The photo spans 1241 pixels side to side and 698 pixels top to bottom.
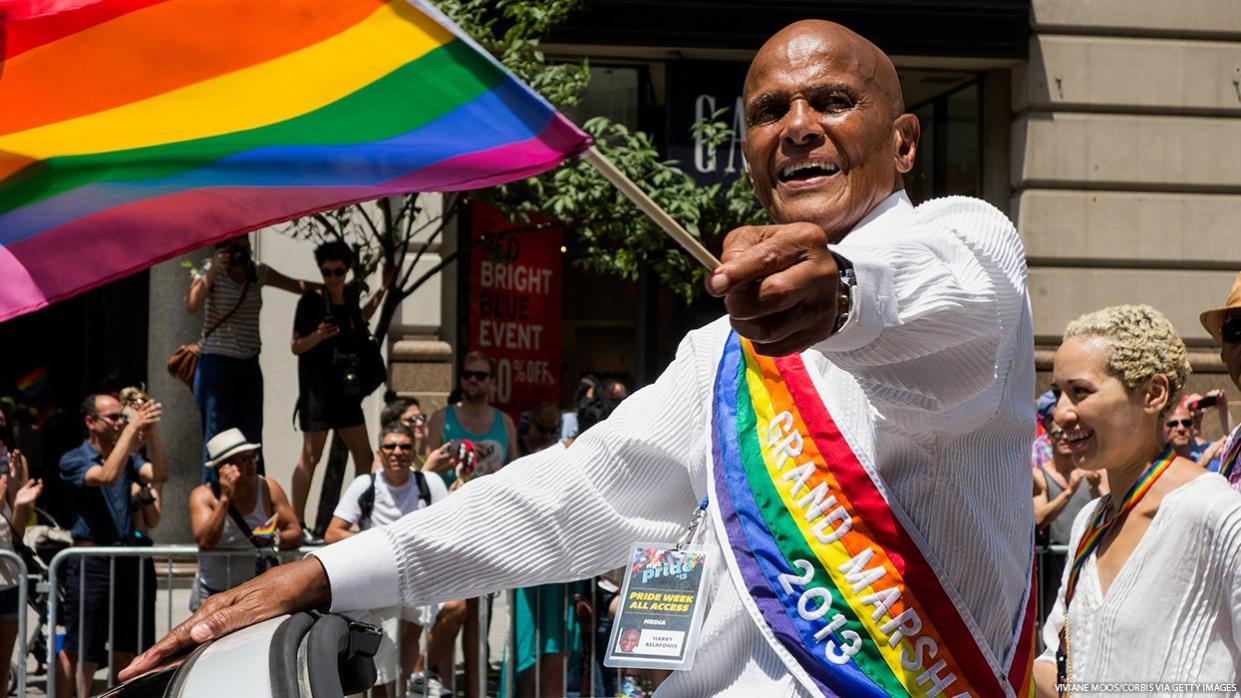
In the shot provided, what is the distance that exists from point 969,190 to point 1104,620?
32.8ft

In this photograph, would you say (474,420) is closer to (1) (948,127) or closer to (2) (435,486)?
(2) (435,486)

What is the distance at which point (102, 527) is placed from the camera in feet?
26.4

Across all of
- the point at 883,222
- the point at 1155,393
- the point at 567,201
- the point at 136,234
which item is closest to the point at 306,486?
the point at 567,201

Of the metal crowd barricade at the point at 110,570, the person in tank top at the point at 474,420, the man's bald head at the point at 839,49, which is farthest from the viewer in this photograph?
the person in tank top at the point at 474,420

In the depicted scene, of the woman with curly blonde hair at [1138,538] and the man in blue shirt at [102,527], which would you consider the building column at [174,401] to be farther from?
the woman with curly blonde hair at [1138,538]

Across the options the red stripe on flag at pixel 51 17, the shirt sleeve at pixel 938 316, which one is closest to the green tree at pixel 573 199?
the red stripe on flag at pixel 51 17

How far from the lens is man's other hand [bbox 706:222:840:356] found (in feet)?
5.50

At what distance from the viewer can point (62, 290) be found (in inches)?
145

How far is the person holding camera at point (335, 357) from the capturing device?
908 centimetres

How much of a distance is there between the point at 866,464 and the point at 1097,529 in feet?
6.24

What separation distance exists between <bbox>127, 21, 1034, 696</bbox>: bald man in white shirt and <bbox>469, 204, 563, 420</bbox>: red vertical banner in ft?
33.8

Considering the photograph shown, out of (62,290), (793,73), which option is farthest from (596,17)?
(793,73)

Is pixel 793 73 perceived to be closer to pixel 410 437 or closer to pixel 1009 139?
pixel 410 437

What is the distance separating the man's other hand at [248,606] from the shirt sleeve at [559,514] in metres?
0.06
